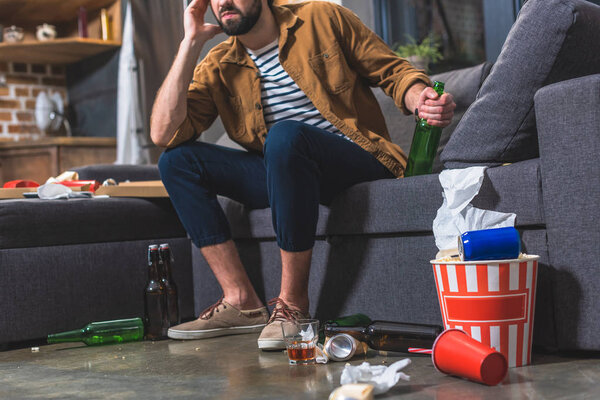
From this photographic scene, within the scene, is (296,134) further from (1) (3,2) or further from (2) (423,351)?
(1) (3,2)

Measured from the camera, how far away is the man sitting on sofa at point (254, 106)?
2004 mm

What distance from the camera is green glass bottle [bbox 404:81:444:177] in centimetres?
194

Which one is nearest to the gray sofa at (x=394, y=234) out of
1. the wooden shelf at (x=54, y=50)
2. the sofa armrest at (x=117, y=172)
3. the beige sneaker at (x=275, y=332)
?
the beige sneaker at (x=275, y=332)

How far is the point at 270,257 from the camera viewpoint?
2209 millimetres

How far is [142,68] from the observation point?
442 cm

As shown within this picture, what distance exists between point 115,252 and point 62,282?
0.64 ft

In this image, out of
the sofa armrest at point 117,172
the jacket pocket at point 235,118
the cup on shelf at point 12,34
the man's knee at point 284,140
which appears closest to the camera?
the man's knee at point 284,140

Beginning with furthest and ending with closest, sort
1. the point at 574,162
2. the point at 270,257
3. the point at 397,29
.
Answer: the point at 397,29 → the point at 270,257 → the point at 574,162

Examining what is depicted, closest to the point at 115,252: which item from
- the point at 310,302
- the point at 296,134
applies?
the point at 310,302

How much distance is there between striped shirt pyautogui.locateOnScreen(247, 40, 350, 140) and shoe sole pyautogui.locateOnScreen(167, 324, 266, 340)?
611 mm

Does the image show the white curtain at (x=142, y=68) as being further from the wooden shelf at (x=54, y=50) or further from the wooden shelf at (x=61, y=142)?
the wooden shelf at (x=54, y=50)

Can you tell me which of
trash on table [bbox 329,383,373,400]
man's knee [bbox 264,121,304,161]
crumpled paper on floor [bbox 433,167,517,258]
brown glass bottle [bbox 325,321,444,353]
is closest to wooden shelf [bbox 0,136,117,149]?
man's knee [bbox 264,121,304,161]

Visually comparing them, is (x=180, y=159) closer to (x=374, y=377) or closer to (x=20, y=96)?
(x=374, y=377)

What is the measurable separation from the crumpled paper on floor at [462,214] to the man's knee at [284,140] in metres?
0.40
